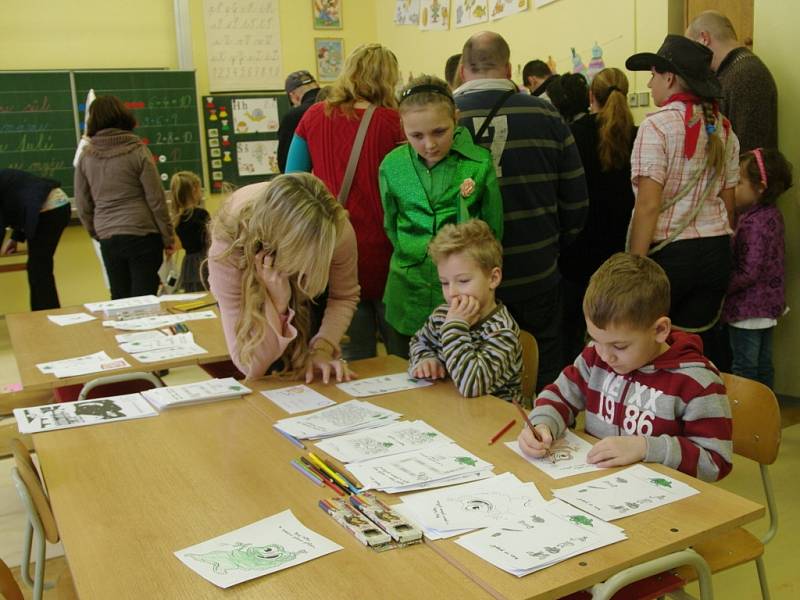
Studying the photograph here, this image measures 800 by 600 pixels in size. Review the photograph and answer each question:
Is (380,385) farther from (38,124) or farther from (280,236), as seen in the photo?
(38,124)

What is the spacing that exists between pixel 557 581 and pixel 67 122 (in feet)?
20.6

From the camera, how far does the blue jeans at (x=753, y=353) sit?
3453 mm

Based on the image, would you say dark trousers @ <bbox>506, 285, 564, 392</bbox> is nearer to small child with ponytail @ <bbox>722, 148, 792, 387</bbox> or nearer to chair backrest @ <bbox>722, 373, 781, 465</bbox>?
chair backrest @ <bbox>722, 373, 781, 465</bbox>

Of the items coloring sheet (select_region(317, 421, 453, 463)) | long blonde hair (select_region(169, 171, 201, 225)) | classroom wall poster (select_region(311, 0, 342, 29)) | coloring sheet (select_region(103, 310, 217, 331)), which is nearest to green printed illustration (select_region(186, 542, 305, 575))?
coloring sheet (select_region(317, 421, 453, 463))

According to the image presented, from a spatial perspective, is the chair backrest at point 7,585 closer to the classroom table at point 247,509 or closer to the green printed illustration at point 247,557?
the classroom table at point 247,509

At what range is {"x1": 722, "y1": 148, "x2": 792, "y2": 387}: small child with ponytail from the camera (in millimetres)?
3281

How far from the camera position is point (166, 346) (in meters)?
2.80

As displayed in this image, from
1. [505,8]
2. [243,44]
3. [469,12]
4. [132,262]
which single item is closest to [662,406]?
[132,262]

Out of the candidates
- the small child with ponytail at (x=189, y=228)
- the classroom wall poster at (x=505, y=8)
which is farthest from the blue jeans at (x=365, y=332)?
the classroom wall poster at (x=505, y=8)

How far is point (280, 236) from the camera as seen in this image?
201cm

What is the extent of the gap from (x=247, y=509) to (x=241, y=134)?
604 cm

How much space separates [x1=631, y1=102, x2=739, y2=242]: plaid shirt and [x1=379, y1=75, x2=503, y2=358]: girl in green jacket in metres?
0.76

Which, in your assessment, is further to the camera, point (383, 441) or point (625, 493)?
point (383, 441)

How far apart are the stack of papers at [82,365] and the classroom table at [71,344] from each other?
0.9 inches
